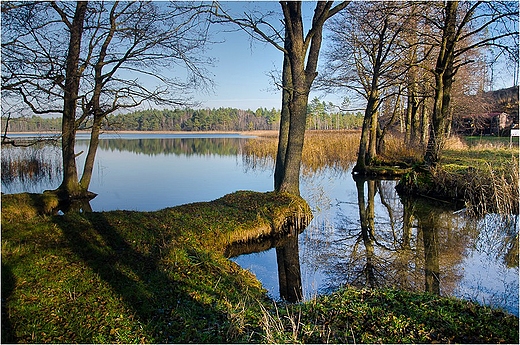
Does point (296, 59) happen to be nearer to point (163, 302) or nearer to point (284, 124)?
point (284, 124)

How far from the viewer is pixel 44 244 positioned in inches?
177

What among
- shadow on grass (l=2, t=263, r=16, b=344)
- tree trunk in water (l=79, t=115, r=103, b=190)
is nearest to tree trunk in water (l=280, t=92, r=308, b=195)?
tree trunk in water (l=79, t=115, r=103, b=190)

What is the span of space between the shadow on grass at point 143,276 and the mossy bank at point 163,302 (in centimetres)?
1

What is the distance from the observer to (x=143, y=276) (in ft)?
13.8

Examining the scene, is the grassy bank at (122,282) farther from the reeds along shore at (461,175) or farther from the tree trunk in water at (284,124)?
the reeds along shore at (461,175)

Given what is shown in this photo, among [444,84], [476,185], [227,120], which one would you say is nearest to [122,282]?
[476,185]

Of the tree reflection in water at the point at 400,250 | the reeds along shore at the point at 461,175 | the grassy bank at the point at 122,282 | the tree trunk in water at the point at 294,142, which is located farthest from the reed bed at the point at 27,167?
the tree reflection in water at the point at 400,250

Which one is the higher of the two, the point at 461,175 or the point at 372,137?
the point at 372,137

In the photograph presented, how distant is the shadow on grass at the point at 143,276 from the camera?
3.24m

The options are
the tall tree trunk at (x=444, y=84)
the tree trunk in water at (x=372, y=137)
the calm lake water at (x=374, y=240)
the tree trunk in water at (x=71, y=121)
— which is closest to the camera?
the calm lake water at (x=374, y=240)

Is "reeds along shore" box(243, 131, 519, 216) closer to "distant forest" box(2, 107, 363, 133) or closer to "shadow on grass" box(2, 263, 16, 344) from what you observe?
"shadow on grass" box(2, 263, 16, 344)

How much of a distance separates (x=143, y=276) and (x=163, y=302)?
2.06 ft

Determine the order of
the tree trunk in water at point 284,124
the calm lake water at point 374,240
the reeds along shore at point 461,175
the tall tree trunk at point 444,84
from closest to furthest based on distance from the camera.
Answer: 1. the calm lake water at point 374,240
2. the reeds along shore at point 461,175
3. the tree trunk in water at point 284,124
4. the tall tree trunk at point 444,84

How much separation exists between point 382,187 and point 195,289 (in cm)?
1073
